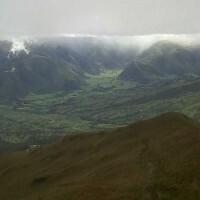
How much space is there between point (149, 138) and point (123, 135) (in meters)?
17.1

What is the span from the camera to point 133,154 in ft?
528

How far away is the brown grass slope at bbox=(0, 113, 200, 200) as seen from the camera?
413 ft

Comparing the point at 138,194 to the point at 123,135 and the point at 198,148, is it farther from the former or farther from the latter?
the point at 123,135

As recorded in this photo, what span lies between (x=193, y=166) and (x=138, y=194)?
70.7 feet

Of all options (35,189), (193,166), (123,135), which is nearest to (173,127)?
(123,135)

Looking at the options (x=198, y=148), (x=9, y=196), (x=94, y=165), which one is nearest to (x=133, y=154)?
(x=94, y=165)

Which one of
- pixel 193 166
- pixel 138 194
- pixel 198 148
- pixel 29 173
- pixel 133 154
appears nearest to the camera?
pixel 138 194

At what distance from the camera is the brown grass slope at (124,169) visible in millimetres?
125875

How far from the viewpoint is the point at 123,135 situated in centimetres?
18950

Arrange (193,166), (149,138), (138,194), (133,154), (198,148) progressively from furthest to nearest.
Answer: (149,138) → (133,154) → (198,148) → (193,166) → (138,194)

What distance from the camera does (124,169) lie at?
147 m

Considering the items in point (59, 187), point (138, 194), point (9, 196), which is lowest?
point (9, 196)

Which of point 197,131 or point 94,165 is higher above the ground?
point 197,131

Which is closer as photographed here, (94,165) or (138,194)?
(138,194)
